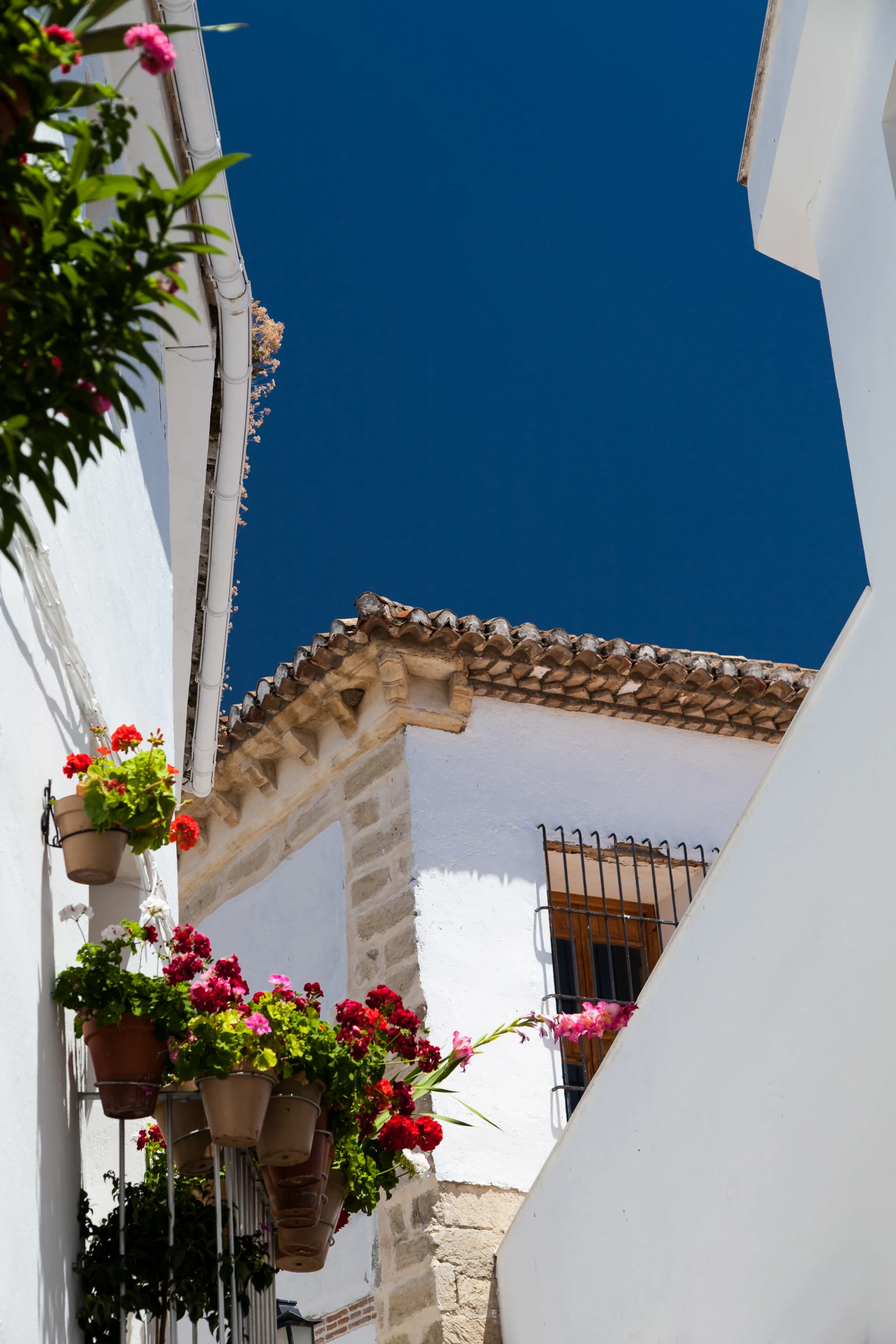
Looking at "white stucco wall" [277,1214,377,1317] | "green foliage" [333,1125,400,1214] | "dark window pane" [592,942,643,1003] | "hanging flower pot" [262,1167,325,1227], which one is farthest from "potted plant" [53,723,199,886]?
"dark window pane" [592,942,643,1003]

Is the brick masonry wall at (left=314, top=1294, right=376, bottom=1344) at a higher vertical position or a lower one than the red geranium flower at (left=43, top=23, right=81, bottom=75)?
lower

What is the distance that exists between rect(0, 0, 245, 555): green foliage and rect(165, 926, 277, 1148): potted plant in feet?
7.81

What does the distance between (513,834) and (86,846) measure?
477cm

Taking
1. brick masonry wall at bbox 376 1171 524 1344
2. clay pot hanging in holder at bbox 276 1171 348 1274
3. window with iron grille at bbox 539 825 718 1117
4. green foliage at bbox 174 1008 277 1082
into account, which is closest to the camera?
green foliage at bbox 174 1008 277 1082

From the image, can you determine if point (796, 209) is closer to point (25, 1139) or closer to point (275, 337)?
point (275, 337)

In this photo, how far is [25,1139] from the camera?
3.47 metres

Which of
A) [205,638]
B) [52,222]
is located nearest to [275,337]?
[205,638]

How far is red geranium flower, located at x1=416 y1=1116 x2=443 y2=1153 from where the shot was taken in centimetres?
494

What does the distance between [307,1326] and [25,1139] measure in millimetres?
2263

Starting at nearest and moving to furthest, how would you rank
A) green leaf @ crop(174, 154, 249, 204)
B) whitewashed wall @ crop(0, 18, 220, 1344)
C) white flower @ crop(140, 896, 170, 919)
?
green leaf @ crop(174, 154, 249, 204) < whitewashed wall @ crop(0, 18, 220, 1344) < white flower @ crop(140, 896, 170, 919)

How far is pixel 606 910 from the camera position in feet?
27.2

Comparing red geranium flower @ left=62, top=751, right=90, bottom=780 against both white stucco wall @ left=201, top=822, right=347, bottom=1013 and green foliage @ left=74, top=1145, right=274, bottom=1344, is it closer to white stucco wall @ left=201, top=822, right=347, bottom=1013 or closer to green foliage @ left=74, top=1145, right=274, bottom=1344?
green foliage @ left=74, top=1145, right=274, bottom=1344

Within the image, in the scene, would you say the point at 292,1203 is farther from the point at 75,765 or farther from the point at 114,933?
the point at 75,765

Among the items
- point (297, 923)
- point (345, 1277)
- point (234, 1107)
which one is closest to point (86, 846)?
point (234, 1107)
